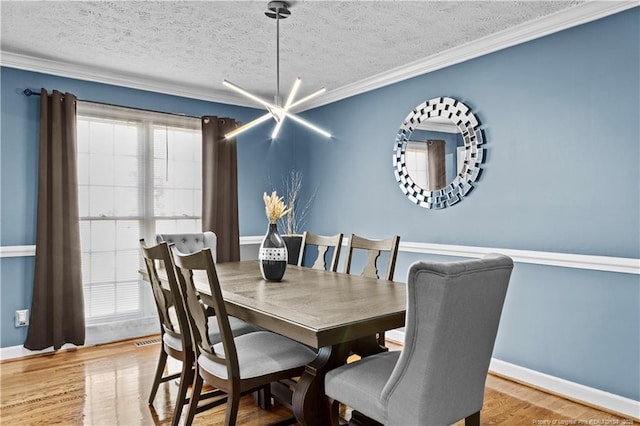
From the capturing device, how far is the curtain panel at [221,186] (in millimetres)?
4602

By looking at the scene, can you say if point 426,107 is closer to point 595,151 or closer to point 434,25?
point 434,25

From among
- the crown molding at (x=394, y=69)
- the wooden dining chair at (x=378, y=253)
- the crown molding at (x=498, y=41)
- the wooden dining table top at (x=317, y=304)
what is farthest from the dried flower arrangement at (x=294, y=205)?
the wooden dining table top at (x=317, y=304)

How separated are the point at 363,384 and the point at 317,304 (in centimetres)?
40

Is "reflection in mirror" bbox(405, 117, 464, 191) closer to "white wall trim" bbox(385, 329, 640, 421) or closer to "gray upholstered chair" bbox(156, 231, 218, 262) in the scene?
"white wall trim" bbox(385, 329, 640, 421)

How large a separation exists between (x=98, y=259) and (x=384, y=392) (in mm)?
3401

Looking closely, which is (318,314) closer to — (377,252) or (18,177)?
(377,252)

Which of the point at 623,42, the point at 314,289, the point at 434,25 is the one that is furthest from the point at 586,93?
the point at 314,289

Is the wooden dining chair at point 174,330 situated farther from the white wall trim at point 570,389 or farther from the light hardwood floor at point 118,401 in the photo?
the white wall trim at point 570,389

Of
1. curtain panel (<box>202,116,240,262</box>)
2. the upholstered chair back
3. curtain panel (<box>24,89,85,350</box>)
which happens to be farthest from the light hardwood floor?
curtain panel (<box>202,116,240,262</box>)

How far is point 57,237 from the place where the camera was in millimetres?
3717

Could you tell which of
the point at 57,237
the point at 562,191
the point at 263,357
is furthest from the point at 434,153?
the point at 57,237

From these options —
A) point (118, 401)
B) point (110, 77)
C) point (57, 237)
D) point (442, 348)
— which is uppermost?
point (110, 77)

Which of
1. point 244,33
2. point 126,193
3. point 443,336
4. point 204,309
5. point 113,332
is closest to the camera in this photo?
point 443,336

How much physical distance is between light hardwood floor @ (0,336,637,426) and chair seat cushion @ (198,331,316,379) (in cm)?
59
